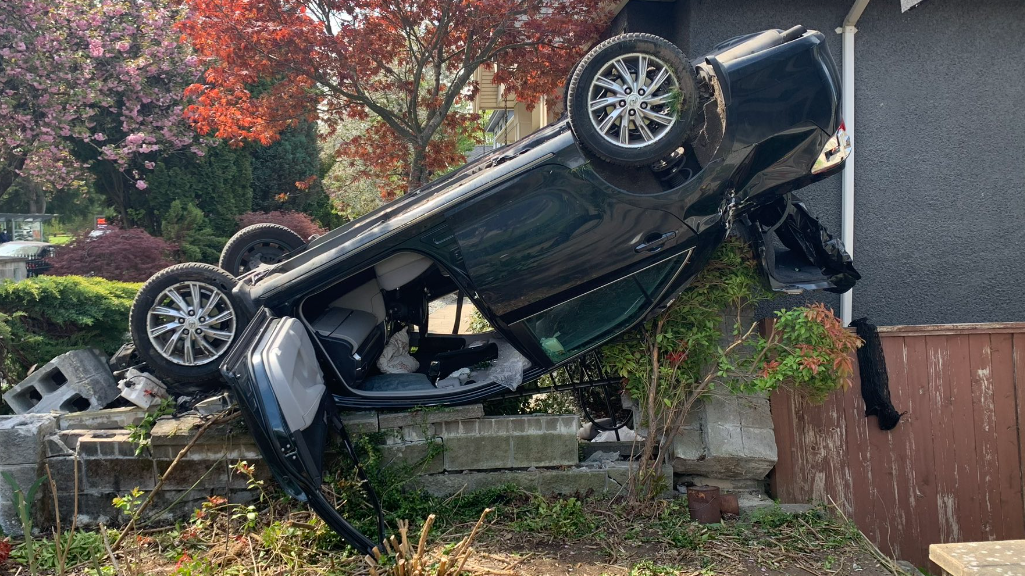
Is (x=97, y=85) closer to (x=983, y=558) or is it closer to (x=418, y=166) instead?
(x=418, y=166)

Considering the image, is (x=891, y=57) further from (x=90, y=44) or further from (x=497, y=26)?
(x=90, y=44)

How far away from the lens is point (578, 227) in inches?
170

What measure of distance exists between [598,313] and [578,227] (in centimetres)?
57

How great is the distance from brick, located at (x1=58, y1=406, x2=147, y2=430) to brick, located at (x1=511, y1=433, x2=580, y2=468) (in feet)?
8.15

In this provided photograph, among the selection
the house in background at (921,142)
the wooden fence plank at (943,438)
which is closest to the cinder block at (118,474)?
the house in background at (921,142)

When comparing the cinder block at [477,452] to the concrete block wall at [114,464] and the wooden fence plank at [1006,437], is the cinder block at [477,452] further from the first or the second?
the wooden fence plank at [1006,437]

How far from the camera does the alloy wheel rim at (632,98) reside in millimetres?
Result: 4324

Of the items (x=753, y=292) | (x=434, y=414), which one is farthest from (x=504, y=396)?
(x=753, y=292)

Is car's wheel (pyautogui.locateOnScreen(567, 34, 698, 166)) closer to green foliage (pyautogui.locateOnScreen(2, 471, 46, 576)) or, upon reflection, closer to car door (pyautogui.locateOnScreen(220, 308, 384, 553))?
car door (pyautogui.locateOnScreen(220, 308, 384, 553))

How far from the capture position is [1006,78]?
6.54 meters

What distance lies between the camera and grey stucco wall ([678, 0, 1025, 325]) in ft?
21.0

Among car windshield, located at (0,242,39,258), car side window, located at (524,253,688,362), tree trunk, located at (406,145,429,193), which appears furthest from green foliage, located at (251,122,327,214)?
car side window, located at (524,253,688,362)

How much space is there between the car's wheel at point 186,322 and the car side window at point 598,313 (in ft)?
6.21

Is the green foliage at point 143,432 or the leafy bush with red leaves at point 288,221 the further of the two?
the leafy bush with red leaves at point 288,221
